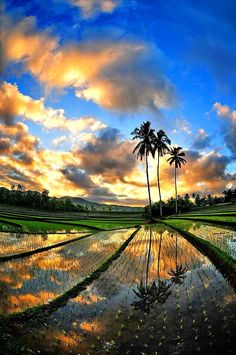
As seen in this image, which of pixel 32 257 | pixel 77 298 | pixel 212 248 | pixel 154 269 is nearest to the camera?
pixel 77 298

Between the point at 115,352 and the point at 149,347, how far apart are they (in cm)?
76

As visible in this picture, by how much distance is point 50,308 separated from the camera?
9.80m

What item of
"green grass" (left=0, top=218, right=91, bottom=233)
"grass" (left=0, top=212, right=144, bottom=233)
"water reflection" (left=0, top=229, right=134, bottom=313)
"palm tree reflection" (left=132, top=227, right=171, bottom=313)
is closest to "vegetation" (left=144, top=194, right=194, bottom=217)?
"grass" (left=0, top=212, right=144, bottom=233)

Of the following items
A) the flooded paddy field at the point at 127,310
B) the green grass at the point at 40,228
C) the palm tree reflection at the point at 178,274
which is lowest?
the flooded paddy field at the point at 127,310

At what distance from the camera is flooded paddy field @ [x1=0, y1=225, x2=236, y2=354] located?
720 cm

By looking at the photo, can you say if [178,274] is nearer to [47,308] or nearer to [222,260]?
[222,260]

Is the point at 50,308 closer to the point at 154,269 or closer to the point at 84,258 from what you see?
the point at 154,269

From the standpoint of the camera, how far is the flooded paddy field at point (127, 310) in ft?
23.6

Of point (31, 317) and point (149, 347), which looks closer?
point (149, 347)

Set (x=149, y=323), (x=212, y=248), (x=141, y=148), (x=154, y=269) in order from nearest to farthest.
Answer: (x=149, y=323) → (x=154, y=269) → (x=212, y=248) → (x=141, y=148)

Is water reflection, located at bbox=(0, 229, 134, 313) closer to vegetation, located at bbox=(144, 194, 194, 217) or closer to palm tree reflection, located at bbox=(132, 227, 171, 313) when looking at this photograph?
palm tree reflection, located at bbox=(132, 227, 171, 313)

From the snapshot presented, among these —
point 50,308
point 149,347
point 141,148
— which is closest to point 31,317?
point 50,308

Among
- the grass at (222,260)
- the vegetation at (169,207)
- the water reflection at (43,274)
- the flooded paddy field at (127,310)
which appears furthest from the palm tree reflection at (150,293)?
the vegetation at (169,207)

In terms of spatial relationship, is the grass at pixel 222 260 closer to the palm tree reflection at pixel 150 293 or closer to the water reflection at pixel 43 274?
the palm tree reflection at pixel 150 293
